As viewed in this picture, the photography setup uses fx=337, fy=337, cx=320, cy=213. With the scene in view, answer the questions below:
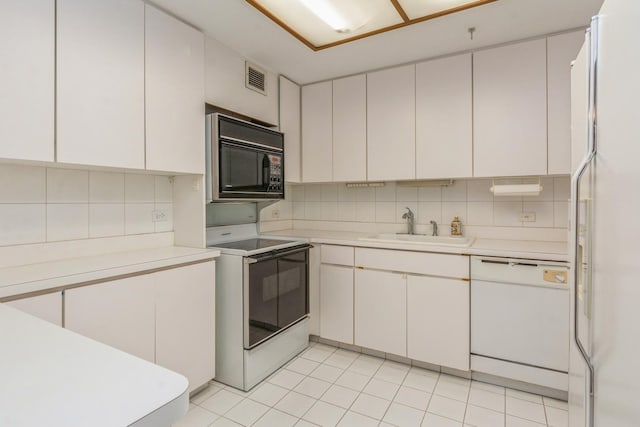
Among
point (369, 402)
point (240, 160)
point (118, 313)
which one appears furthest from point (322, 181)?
point (118, 313)

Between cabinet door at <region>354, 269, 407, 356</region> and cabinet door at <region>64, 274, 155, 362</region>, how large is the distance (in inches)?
57.2

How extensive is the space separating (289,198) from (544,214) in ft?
7.39

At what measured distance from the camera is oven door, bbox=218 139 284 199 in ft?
7.06

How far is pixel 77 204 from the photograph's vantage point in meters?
1.83


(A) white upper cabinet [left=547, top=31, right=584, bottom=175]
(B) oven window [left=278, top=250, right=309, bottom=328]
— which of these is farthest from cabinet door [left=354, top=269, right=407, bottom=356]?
(A) white upper cabinet [left=547, top=31, right=584, bottom=175]

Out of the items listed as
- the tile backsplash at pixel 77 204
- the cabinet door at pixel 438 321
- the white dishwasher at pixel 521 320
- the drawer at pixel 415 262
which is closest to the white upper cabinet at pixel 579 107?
the white dishwasher at pixel 521 320

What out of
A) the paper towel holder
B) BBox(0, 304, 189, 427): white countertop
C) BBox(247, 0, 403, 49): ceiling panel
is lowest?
BBox(0, 304, 189, 427): white countertop

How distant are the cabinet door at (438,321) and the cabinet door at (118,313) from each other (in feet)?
5.44

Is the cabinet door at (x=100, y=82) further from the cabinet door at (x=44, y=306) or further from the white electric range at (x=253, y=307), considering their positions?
the white electric range at (x=253, y=307)

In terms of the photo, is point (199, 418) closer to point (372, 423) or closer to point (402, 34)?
point (372, 423)

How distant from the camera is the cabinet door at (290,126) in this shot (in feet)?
9.51

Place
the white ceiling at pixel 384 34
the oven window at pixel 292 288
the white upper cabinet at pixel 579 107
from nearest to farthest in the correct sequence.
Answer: the white upper cabinet at pixel 579 107
the white ceiling at pixel 384 34
the oven window at pixel 292 288

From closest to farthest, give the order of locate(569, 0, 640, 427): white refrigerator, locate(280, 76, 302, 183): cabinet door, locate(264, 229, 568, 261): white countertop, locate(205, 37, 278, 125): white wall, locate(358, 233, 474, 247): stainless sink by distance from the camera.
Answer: locate(569, 0, 640, 427): white refrigerator
locate(264, 229, 568, 261): white countertop
locate(205, 37, 278, 125): white wall
locate(358, 233, 474, 247): stainless sink
locate(280, 76, 302, 183): cabinet door

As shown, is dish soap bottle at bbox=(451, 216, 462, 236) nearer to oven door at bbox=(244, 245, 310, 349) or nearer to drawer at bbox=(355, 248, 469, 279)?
drawer at bbox=(355, 248, 469, 279)
